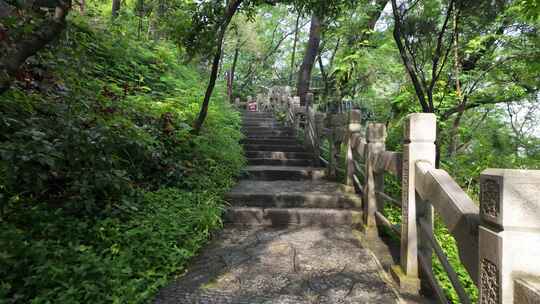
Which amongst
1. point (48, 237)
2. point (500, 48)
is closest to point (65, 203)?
point (48, 237)

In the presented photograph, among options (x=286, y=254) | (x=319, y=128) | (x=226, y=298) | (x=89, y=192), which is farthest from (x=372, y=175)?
(x=89, y=192)

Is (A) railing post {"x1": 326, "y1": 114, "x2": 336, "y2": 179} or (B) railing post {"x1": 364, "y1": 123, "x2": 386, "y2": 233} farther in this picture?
(A) railing post {"x1": 326, "y1": 114, "x2": 336, "y2": 179}

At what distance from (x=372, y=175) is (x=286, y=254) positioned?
1.46 meters

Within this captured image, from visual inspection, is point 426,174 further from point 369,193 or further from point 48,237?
point 48,237

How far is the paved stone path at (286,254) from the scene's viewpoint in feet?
7.21

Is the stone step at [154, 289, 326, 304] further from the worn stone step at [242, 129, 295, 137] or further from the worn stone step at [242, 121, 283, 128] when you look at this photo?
the worn stone step at [242, 121, 283, 128]

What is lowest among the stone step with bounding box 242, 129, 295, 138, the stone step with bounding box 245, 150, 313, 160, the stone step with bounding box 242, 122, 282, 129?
the stone step with bounding box 245, 150, 313, 160

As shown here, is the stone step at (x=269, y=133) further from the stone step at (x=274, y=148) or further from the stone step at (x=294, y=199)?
the stone step at (x=294, y=199)

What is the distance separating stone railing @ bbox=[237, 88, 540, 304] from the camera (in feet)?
3.52

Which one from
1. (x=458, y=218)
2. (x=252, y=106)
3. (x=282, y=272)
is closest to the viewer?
(x=458, y=218)

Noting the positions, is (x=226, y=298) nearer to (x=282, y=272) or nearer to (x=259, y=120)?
(x=282, y=272)

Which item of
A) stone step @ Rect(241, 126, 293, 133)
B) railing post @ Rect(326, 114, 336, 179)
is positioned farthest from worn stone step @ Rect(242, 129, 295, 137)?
railing post @ Rect(326, 114, 336, 179)

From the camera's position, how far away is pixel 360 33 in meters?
6.75

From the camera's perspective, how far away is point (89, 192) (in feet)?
8.39
